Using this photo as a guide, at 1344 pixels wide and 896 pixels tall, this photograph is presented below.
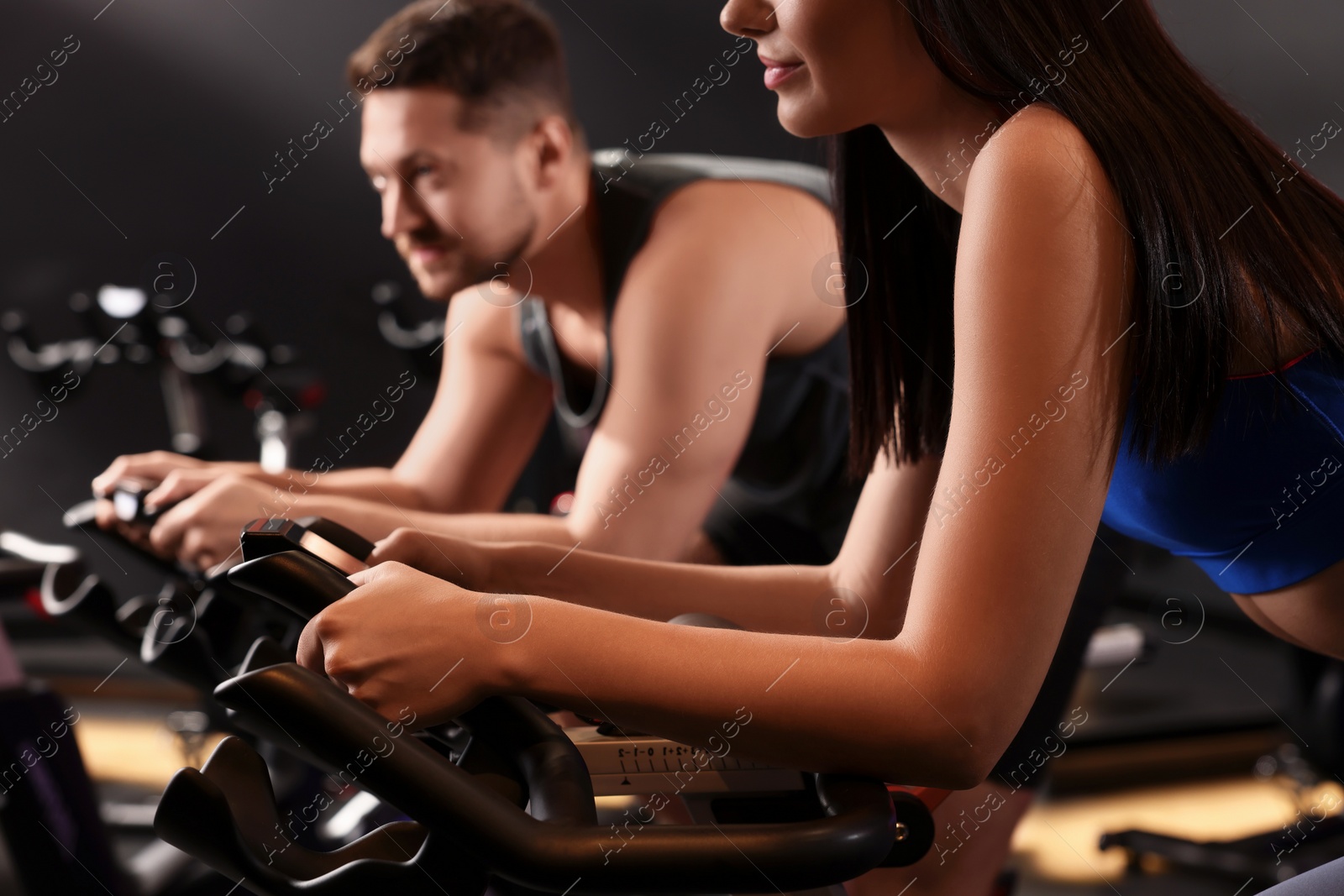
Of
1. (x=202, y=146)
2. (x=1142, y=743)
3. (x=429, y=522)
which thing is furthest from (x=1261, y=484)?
(x=202, y=146)

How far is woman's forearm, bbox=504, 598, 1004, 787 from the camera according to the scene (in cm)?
75

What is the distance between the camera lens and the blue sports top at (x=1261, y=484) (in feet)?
3.04

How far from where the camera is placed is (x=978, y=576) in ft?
2.50

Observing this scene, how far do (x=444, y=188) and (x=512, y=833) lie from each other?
1588 millimetres

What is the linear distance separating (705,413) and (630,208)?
1.53 ft

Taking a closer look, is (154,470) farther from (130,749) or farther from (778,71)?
(130,749)

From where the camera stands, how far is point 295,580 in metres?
0.87

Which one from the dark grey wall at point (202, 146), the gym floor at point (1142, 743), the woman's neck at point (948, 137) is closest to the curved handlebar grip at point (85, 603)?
the gym floor at point (1142, 743)

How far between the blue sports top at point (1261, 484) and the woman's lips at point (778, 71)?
1.41 ft

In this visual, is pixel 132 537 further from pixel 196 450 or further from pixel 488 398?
pixel 196 450

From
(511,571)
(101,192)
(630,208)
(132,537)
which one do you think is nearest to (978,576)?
(511,571)

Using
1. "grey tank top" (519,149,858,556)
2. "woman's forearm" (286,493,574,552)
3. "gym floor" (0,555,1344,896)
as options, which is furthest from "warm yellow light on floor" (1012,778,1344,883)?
"woman's forearm" (286,493,574,552)

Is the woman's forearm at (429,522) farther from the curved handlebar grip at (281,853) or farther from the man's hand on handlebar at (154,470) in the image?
the curved handlebar grip at (281,853)

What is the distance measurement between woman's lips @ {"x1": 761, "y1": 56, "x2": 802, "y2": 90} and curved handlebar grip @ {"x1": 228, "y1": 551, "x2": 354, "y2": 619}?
58 centimetres
